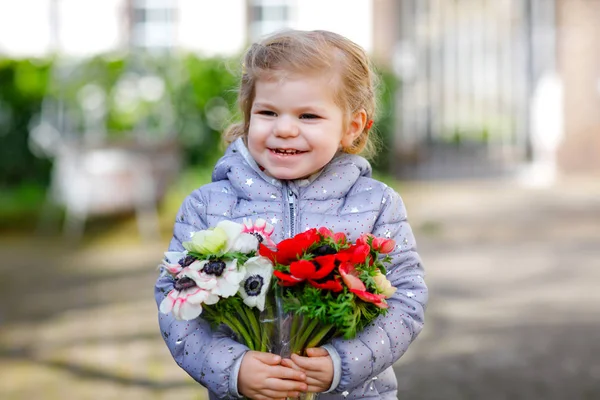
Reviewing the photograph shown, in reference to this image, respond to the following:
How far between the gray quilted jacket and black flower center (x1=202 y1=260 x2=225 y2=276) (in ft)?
0.68

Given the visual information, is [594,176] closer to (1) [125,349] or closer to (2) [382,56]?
(2) [382,56]

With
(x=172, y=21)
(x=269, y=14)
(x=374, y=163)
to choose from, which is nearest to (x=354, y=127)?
(x=374, y=163)

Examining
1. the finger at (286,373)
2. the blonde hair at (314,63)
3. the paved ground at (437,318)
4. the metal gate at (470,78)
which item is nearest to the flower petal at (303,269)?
the finger at (286,373)

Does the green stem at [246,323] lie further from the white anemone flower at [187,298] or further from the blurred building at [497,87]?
the blurred building at [497,87]

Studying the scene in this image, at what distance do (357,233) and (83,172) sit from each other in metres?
6.42

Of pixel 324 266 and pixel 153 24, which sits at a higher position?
pixel 153 24

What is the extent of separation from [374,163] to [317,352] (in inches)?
87.4

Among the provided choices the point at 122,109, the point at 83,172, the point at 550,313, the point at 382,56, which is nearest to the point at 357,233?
the point at 550,313

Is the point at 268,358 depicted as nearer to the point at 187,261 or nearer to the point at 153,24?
the point at 187,261

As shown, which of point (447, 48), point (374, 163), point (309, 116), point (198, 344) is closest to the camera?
point (198, 344)

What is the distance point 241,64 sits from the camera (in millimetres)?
2430

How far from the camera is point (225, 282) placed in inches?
79.2

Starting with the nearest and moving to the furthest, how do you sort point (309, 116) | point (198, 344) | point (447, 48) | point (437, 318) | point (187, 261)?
point (187, 261), point (198, 344), point (309, 116), point (437, 318), point (447, 48)

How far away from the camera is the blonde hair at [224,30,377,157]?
2268 millimetres
